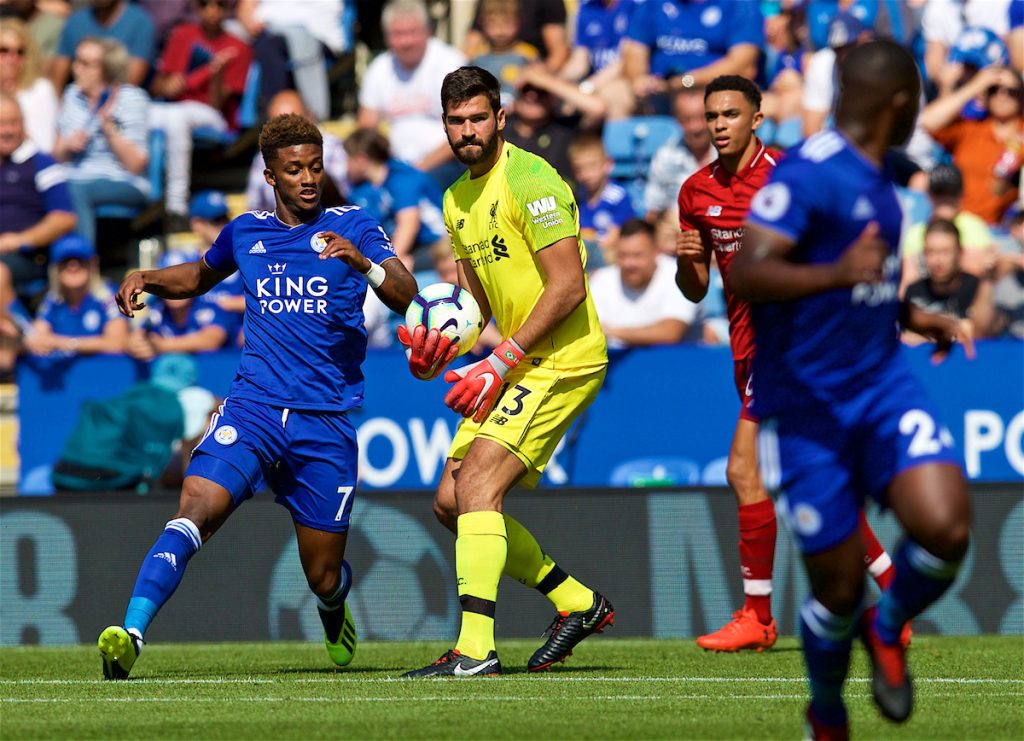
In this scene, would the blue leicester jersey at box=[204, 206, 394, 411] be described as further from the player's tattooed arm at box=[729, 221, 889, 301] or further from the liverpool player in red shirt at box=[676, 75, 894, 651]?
the player's tattooed arm at box=[729, 221, 889, 301]

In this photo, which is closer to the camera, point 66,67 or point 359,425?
point 359,425

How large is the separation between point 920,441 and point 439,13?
13.0 m

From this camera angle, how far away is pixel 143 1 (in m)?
16.6

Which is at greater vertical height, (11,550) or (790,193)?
(790,193)

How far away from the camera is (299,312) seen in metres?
7.91

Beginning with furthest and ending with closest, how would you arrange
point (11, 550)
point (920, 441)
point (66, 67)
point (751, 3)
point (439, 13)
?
point (439, 13), point (66, 67), point (751, 3), point (11, 550), point (920, 441)

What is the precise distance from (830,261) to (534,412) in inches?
105

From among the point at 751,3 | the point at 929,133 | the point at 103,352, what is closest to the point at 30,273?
the point at 103,352

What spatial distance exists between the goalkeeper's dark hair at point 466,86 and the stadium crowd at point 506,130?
4.43m

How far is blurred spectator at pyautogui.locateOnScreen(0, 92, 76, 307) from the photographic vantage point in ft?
46.3

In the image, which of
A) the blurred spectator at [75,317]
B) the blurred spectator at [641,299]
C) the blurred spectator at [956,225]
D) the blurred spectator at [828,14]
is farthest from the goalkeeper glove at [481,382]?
the blurred spectator at [828,14]

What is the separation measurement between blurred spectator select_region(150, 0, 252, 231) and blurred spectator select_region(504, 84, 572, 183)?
10.1 feet

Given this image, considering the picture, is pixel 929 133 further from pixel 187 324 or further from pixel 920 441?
pixel 920 441

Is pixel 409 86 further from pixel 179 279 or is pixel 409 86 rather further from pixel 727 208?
pixel 179 279
